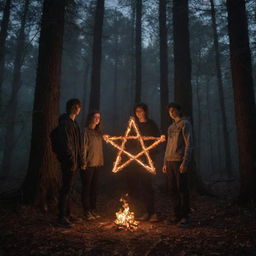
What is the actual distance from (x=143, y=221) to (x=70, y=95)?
3595cm

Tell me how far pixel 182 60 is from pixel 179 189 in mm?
5821

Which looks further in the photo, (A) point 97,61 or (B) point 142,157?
(A) point 97,61

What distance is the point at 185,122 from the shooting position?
18.4 ft

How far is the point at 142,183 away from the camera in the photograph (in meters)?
6.20

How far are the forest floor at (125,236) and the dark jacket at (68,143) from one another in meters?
1.36

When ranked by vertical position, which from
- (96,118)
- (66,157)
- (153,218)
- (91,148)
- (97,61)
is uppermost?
(97,61)

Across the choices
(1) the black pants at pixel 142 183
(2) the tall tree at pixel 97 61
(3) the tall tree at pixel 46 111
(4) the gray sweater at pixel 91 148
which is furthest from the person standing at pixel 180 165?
(2) the tall tree at pixel 97 61

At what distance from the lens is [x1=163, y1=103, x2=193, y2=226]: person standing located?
5419mm

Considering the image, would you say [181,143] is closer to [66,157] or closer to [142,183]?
[142,183]

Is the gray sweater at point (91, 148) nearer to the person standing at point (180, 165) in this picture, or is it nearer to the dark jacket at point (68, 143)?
the dark jacket at point (68, 143)

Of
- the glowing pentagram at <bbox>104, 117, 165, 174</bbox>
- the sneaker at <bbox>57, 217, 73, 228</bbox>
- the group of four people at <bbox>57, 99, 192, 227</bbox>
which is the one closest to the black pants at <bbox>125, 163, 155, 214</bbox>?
the group of four people at <bbox>57, 99, 192, 227</bbox>

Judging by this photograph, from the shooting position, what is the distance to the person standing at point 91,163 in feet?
19.4

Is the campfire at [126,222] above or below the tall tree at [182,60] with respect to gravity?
below

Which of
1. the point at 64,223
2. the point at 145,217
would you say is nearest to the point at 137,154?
the point at 145,217
